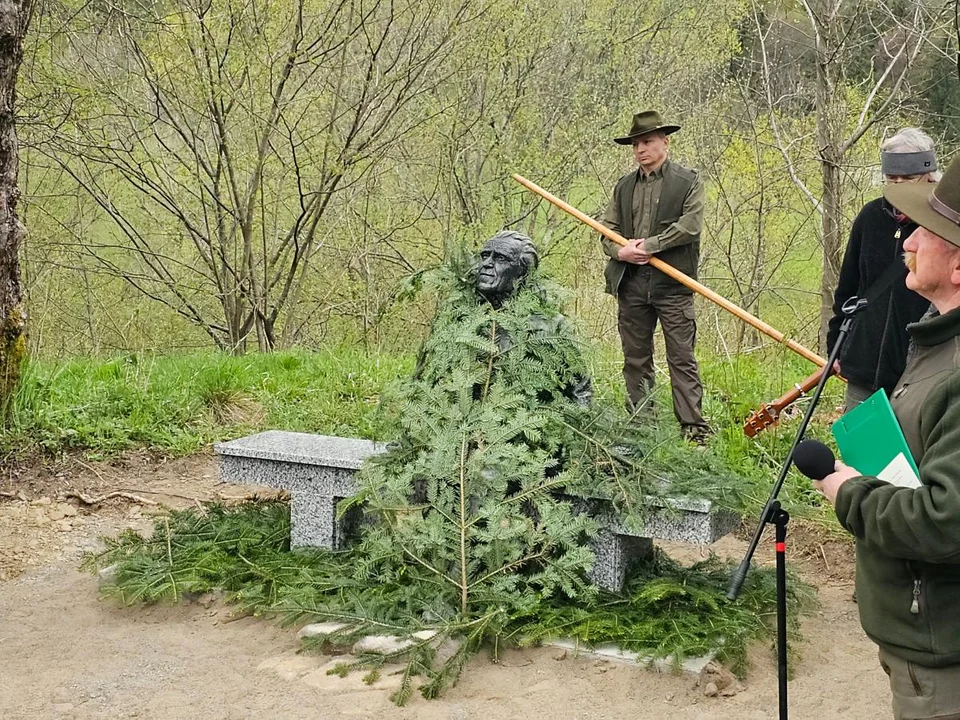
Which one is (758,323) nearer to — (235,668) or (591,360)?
(591,360)

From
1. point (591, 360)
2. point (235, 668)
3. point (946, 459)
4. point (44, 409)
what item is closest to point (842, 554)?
point (591, 360)

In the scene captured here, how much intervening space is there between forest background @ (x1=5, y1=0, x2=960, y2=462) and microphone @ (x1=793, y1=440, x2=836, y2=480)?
577cm

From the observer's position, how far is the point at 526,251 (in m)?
4.65

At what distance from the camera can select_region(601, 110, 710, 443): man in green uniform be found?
6336 millimetres

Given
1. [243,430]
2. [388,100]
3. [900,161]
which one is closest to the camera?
[900,161]

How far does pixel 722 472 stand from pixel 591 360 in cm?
78

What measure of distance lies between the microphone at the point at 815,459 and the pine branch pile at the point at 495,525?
74.1 inches

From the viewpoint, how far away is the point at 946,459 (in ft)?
6.24

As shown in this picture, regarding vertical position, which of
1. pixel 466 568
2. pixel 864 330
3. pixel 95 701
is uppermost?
pixel 864 330

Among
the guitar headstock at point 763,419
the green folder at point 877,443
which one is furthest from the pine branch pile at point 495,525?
the green folder at point 877,443

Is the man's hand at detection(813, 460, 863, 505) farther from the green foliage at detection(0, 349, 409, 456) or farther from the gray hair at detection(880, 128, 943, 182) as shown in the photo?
the green foliage at detection(0, 349, 409, 456)

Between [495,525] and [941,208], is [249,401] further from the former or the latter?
[941,208]

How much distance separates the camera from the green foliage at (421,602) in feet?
12.8

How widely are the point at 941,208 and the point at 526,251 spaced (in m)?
2.72
